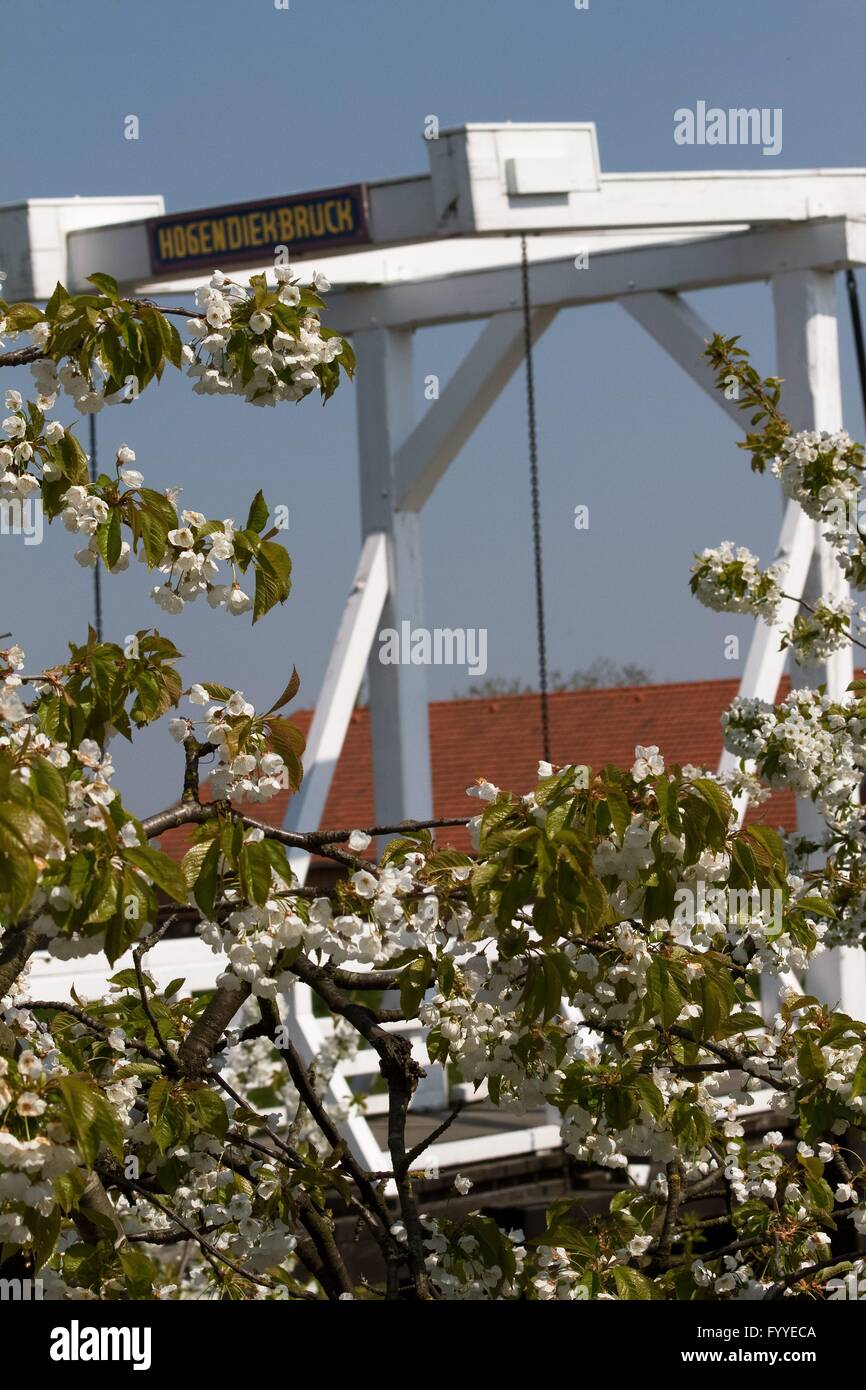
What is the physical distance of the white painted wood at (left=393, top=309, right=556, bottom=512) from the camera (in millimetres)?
7332

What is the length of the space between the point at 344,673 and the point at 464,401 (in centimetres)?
111

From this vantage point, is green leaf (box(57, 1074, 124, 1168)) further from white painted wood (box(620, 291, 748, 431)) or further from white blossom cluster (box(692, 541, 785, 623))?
white painted wood (box(620, 291, 748, 431))

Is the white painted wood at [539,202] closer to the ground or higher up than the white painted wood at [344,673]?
higher up

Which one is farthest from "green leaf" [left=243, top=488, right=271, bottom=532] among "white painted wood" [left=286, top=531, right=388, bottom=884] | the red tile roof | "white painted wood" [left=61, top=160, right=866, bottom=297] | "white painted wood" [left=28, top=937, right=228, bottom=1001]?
the red tile roof

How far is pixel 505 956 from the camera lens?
238cm

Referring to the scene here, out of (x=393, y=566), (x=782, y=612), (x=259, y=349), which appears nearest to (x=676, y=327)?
(x=782, y=612)

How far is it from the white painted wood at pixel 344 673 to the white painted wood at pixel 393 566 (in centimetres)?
6

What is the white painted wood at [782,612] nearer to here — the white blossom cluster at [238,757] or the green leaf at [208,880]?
the white blossom cluster at [238,757]

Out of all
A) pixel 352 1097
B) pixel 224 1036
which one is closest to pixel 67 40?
pixel 352 1097

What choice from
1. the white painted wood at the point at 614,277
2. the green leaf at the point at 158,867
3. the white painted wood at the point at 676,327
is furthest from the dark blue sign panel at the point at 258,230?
the green leaf at the point at 158,867

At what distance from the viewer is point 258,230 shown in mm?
6777

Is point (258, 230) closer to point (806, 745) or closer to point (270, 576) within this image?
point (806, 745)

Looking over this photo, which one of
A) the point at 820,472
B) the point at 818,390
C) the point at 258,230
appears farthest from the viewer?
the point at 258,230

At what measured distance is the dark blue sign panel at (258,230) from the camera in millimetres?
6637
